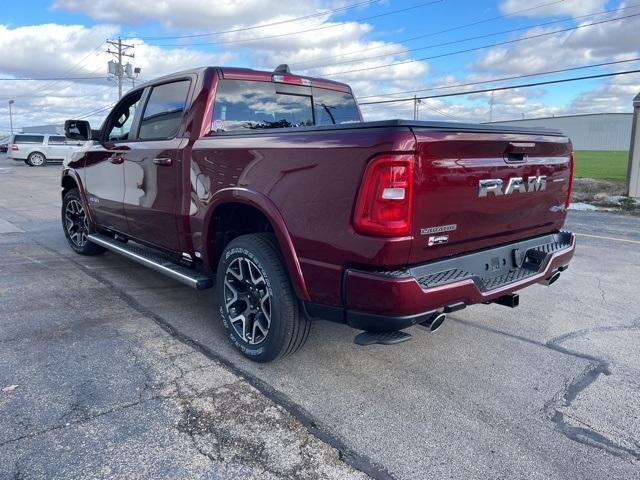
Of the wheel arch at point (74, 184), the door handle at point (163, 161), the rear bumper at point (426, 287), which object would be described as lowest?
the rear bumper at point (426, 287)

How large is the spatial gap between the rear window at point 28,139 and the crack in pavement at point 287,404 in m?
30.2

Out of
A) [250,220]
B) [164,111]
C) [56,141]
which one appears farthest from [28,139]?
[250,220]

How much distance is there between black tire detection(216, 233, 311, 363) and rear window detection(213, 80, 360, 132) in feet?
3.66

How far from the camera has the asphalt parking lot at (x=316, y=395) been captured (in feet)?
8.36

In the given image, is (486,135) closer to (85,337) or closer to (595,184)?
(85,337)

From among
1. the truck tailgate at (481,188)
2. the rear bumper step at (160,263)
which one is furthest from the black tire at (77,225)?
the truck tailgate at (481,188)

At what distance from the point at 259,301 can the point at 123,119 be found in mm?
2983

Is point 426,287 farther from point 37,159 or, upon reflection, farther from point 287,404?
point 37,159

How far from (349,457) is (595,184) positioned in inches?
681

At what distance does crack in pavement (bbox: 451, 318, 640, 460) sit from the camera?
2715 mm

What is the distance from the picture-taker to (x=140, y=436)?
2717 millimetres

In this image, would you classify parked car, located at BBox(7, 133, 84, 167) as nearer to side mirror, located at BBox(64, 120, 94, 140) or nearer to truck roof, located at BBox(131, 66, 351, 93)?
side mirror, located at BBox(64, 120, 94, 140)

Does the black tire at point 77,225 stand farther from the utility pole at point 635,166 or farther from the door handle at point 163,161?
the utility pole at point 635,166

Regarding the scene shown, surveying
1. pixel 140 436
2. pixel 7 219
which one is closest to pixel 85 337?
pixel 140 436
